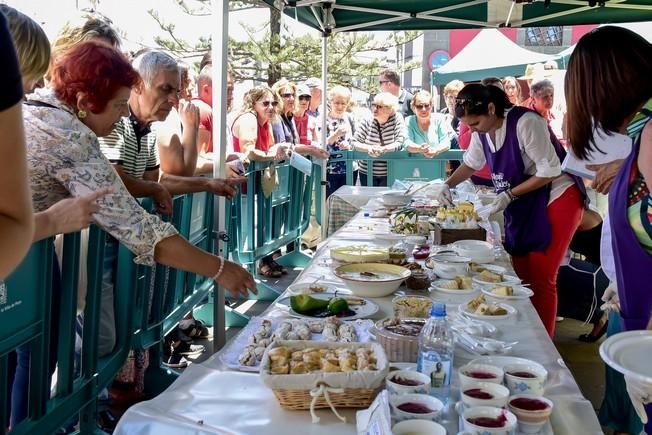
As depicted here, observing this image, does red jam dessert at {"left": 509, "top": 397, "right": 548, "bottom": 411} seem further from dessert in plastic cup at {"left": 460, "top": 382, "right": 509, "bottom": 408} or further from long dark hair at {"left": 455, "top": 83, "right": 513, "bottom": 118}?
long dark hair at {"left": 455, "top": 83, "right": 513, "bottom": 118}

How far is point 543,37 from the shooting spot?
23.5 meters

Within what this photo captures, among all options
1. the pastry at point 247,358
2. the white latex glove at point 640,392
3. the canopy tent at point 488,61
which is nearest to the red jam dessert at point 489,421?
the white latex glove at point 640,392

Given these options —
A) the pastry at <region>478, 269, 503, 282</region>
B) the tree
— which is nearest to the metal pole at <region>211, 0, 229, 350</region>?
the pastry at <region>478, 269, 503, 282</region>

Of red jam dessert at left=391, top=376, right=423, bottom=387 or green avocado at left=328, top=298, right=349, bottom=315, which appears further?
green avocado at left=328, top=298, right=349, bottom=315

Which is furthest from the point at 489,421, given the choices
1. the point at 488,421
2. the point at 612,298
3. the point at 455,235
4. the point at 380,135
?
the point at 380,135

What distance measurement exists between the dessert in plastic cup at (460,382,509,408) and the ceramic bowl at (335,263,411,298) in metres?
0.89

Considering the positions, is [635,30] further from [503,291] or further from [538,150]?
[503,291]

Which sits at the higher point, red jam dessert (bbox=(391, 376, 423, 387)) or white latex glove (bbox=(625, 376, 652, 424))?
red jam dessert (bbox=(391, 376, 423, 387))

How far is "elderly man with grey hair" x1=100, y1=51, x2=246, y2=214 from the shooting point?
2.85 metres

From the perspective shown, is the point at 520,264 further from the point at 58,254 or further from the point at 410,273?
the point at 58,254

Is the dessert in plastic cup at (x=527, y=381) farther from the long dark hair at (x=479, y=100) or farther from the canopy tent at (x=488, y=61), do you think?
the canopy tent at (x=488, y=61)

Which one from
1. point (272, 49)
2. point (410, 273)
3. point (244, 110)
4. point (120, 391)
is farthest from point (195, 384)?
point (272, 49)

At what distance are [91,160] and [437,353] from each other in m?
1.14

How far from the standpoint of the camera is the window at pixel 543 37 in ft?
76.0
